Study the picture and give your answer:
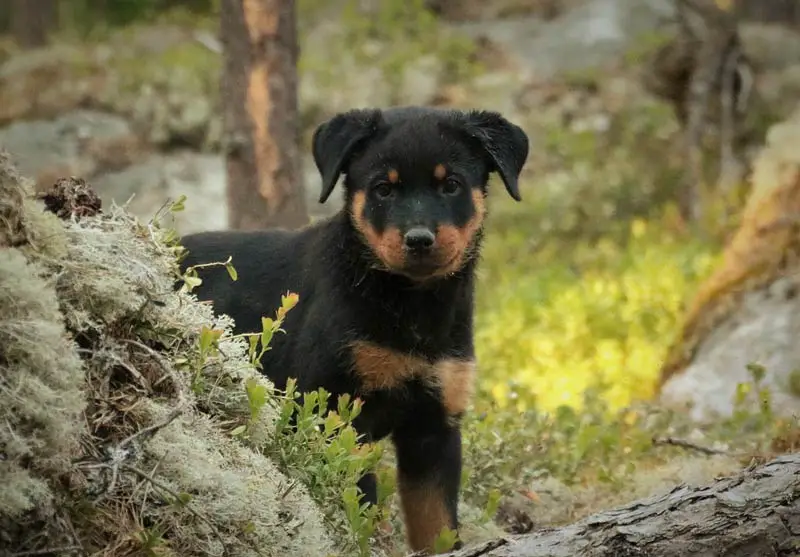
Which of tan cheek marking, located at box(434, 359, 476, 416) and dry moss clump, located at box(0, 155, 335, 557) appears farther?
tan cheek marking, located at box(434, 359, 476, 416)

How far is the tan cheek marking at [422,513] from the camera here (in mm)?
4543

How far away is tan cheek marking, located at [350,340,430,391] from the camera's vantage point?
14.6 feet

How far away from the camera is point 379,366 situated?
14.6ft

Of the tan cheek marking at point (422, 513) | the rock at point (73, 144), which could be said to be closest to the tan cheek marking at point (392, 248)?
the tan cheek marking at point (422, 513)

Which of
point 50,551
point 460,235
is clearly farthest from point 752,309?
point 50,551

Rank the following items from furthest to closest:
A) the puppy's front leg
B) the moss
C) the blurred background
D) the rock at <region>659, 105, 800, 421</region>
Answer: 1. the blurred background
2. the rock at <region>659, 105, 800, 421</region>
3. the puppy's front leg
4. the moss

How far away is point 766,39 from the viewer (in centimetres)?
1475

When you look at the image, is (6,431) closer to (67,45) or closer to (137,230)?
(137,230)

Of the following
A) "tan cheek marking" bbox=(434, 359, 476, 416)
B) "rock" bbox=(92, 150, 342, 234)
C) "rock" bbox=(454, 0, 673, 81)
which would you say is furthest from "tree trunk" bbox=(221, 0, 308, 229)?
"rock" bbox=(454, 0, 673, 81)

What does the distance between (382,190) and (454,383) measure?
84 centimetres

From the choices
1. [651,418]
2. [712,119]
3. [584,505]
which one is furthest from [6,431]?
[712,119]

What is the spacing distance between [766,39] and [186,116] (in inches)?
295

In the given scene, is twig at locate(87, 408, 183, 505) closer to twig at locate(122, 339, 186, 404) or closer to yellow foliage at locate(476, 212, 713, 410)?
twig at locate(122, 339, 186, 404)

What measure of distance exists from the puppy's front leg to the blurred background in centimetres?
243
